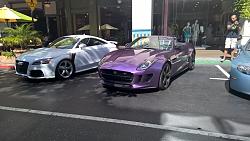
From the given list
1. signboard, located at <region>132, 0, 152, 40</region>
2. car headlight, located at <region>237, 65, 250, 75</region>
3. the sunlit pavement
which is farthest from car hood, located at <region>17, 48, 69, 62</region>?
signboard, located at <region>132, 0, 152, 40</region>

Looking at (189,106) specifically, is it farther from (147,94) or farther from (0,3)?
(0,3)

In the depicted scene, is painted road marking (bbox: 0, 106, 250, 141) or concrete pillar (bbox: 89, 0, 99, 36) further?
concrete pillar (bbox: 89, 0, 99, 36)

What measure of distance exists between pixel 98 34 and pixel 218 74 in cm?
1139

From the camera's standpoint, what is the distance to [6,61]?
11.5m

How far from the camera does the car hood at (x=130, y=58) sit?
19.8 feet

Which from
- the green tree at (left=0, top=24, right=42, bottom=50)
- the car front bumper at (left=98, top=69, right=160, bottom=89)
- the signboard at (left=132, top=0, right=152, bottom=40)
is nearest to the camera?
the car front bumper at (left=98, top=69, right=160, bottom=89)

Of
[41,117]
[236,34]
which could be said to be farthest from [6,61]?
[236,34]

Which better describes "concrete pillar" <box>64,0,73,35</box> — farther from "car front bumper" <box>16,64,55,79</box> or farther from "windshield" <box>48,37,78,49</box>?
"car front bumper" <box>16,64,55,79</box>

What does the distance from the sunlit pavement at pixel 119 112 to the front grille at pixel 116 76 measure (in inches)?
15.5

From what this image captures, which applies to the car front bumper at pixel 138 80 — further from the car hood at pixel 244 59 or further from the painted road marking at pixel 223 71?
the painted road marking at pixel 223 71

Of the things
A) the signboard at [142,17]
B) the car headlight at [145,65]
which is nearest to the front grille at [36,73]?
the car headlight at [145,65]

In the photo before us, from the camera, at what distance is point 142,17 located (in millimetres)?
12742

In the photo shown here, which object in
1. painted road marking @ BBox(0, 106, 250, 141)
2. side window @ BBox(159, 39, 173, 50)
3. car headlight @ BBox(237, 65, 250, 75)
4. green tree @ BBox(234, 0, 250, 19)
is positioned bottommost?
painted road marking @ BBox(0, 106, 250, 141)

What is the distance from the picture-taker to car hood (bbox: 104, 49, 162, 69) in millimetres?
6043
